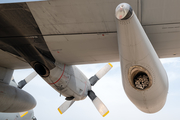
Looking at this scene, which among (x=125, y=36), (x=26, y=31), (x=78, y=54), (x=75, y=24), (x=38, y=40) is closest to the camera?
(x=125, y=36)

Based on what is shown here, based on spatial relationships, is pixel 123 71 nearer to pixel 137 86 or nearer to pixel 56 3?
pixel 137 86

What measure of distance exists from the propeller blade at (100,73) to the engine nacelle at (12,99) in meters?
3.84

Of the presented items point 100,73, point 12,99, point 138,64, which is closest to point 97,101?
point 100,73

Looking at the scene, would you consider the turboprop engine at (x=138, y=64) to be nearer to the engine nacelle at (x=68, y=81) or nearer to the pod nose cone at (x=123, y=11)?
the pod nose cone at (x=123, y=11)

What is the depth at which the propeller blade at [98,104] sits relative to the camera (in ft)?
25.8

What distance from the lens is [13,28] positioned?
450 centimetres

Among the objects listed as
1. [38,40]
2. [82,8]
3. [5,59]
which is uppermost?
[82,8]

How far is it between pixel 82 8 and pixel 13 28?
7.16 ft

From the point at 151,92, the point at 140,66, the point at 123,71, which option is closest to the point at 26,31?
the point at 123,71

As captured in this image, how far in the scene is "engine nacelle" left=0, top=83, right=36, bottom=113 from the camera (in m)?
7.21

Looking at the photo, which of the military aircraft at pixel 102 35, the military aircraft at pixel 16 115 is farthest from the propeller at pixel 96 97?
the military aircraft at pixel 16 115

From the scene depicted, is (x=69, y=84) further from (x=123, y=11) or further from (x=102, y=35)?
(x=123, y=11)

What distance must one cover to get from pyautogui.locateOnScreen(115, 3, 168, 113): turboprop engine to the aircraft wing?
999 millimetres

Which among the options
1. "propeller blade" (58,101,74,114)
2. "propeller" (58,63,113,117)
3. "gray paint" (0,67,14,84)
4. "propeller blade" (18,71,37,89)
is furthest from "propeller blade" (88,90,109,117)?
"propeller blade" (18,71,37,89)
